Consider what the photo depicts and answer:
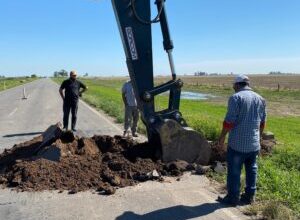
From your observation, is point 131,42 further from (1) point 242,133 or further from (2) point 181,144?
(1) point 242,133

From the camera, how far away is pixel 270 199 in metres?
7.16

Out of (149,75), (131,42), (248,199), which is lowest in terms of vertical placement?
(248,199)

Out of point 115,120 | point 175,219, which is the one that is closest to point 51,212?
point 175,219

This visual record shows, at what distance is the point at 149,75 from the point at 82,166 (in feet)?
7.36

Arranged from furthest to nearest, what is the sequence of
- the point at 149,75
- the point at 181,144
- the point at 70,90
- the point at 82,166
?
the point at 70,90 < the point at 149,75 < the point at 181,144 < the point at 82,166

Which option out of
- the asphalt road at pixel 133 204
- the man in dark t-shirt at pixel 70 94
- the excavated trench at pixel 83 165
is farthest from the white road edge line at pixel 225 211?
the man in dark t-shirt at pixel 70 94

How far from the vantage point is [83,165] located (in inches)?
351

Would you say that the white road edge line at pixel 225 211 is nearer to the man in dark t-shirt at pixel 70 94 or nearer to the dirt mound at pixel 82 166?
the dirt mound at pixel 82 166

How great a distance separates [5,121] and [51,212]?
47.7 feet

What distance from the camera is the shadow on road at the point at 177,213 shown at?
6.46 metres

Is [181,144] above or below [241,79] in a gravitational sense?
below

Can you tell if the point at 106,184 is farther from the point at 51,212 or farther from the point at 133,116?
the point at 133,116

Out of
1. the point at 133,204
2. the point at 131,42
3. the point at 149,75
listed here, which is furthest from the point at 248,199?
the point at 131,42

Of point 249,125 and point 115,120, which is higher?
point 249,125
